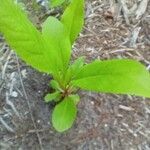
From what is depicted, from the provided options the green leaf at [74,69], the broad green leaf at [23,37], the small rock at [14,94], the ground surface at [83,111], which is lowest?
the ground surface at [83,111]

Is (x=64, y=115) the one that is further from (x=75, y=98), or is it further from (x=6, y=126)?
(x=6, y=126)

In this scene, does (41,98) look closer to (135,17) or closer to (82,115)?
(82,115)

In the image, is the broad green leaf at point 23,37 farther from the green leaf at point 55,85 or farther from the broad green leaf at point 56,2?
the broad green leaf at point 56,2

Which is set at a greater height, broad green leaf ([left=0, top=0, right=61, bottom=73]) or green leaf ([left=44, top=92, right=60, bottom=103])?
broad green leaf ([left=0, top=0, right=61, bottom=73])

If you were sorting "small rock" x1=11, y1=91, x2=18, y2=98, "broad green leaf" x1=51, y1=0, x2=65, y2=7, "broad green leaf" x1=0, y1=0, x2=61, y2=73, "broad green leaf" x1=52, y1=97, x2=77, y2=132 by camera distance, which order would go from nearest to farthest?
"broad green leaf" x1=0, y1=0, x2=61, y2=73 < "broad green leaf" x1=52, y1=97, x2=77, y2=132 < "small rock" x1=11, y1=91, x2=18, y2=98 < "broad green leaf" x1=51, y1=0, x2=65, y2=7

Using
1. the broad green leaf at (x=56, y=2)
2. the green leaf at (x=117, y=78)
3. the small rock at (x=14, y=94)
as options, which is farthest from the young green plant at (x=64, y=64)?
the broad green leaf at (x=56, y=2)

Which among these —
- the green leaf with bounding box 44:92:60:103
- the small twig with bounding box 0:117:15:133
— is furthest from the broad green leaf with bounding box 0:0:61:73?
the small twig with bounding box 0:117:15:133

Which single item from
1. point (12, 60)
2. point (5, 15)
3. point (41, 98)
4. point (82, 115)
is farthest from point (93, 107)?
point (5, 15)

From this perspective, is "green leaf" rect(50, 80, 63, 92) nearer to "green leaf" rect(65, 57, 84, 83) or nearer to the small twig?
"green leaf" rect(65, 57, 84, 83)
